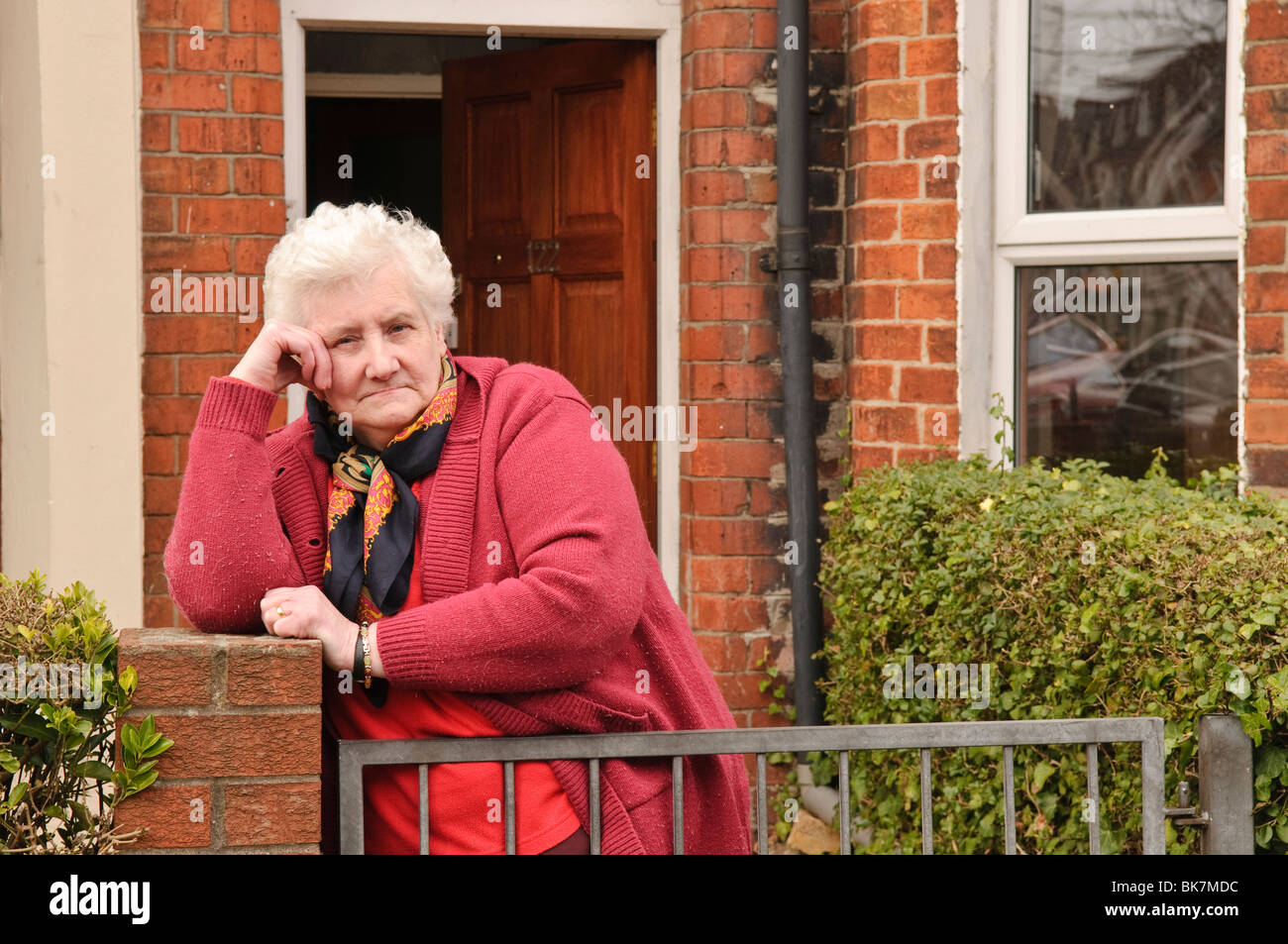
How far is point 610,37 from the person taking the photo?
5.26 meters

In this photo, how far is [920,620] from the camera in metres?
4.16

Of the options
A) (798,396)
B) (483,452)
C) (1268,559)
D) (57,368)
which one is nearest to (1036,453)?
(798,396)

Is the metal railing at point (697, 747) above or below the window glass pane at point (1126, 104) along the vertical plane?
below

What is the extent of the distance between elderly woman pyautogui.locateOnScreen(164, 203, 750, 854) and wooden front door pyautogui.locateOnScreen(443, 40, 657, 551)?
9.60ft

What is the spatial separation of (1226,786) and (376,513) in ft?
5.41

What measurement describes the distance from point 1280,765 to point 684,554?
2.69 m

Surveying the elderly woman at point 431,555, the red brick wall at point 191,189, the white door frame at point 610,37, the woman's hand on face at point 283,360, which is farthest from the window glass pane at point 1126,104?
the woman's hand on face at point 283,360

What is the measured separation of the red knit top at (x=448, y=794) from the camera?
226 cm

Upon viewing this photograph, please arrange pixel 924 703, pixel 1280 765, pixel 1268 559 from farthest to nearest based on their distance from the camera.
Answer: pixel 924 703 → pixel 1268 559 → pixel 1280 765

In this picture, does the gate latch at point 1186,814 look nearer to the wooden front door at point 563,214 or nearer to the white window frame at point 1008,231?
the white window frame at point 1008,231

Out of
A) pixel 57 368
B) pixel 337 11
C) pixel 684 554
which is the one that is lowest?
pixel 684 554

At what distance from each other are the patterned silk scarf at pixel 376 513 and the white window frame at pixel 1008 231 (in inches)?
108

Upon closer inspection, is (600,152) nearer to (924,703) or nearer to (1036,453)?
(1036,453)

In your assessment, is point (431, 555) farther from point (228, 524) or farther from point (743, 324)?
point (743, 324)
